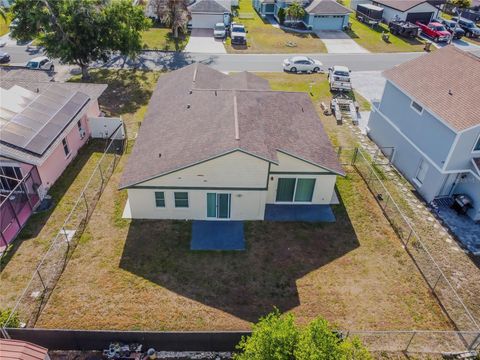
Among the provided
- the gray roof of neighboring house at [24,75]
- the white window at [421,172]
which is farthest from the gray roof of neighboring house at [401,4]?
the gray roof of neighboring house at [24,75]

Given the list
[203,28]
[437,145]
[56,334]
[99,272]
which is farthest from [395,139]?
[203,28]

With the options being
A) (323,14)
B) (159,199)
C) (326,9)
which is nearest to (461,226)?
(159,199)

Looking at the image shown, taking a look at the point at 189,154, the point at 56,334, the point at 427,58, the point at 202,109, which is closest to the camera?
the point at 56,334

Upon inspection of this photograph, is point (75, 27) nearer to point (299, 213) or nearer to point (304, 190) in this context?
point (304, 190)

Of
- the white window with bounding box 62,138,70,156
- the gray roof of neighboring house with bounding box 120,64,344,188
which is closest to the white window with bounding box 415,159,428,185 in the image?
the gray roof of neighboring house with bounding box 120,64,344,188

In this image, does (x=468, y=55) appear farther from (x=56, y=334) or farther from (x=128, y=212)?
(x=56, y=334)

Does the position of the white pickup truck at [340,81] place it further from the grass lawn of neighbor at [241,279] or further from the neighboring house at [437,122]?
the grass lawn of neighbor at [241,279]
